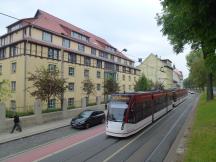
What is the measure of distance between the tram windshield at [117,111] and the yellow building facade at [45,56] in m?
12.7

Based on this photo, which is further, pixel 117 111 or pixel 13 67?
pixel 13 67

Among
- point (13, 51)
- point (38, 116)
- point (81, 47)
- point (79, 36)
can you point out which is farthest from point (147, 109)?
point (79, 36)

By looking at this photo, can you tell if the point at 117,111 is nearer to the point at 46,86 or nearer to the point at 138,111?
the point at 138,111

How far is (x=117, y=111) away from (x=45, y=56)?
21689mm

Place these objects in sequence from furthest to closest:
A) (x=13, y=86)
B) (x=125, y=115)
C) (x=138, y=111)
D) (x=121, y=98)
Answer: (x=13, y=86), (x=138, y=111), (x=121, y=98), (x=125, y=115)

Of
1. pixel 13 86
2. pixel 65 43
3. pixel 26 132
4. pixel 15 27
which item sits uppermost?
pixel 15 27

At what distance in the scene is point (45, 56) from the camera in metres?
35.8

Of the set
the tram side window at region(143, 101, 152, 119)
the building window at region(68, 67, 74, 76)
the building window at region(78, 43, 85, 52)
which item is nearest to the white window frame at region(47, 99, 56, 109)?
the building window at region(68, 67, 74, 76)

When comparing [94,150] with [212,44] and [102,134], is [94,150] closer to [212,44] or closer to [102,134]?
[102,134]

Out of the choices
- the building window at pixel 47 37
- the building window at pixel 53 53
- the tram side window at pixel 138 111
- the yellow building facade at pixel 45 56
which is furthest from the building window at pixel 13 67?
the tram side window at pixel 138 111

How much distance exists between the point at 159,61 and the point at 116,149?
82042 millimetres

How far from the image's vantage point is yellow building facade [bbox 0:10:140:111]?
33344 mm

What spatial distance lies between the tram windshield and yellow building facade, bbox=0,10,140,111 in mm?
12728

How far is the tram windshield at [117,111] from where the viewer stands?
16.8 metres
